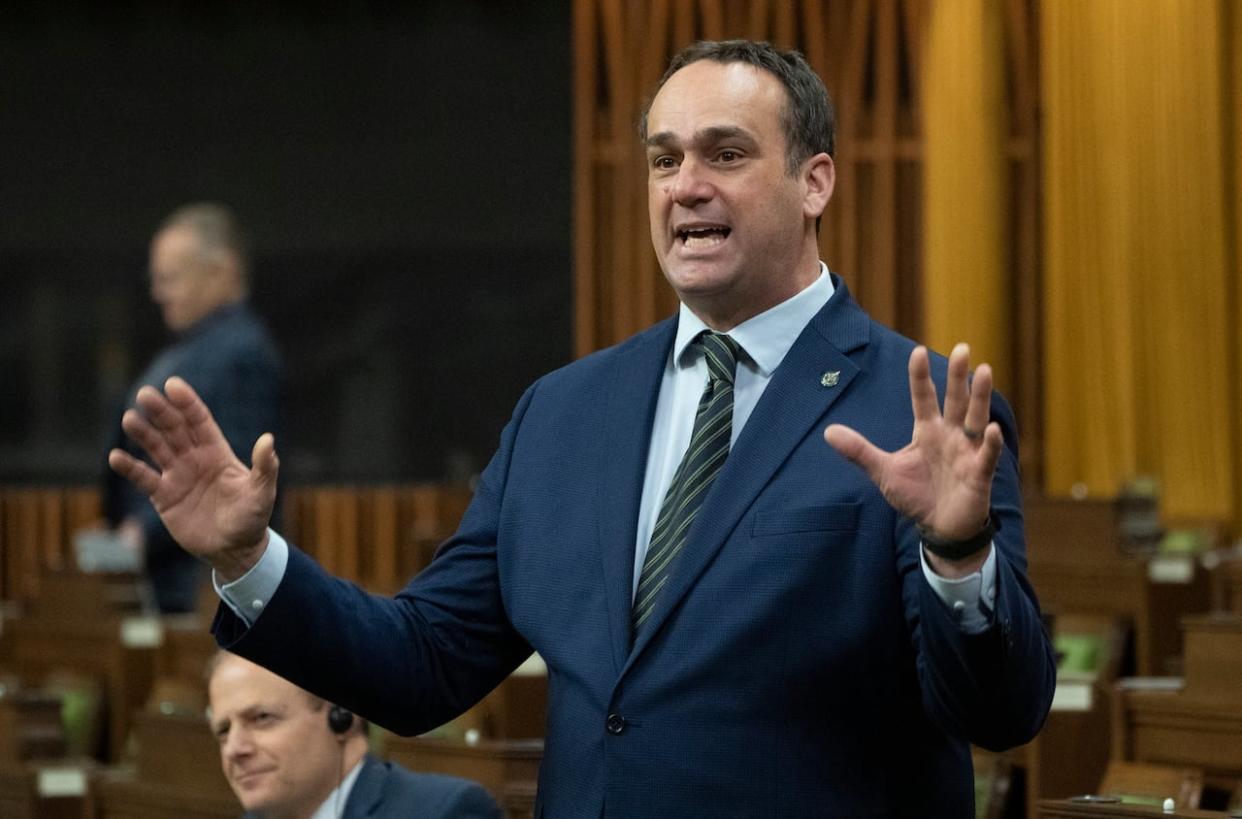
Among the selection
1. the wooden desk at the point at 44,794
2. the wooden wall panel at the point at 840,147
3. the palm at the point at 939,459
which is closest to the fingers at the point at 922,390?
the palm at the point at 939,459

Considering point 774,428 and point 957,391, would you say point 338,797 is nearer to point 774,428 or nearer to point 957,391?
point 774,428

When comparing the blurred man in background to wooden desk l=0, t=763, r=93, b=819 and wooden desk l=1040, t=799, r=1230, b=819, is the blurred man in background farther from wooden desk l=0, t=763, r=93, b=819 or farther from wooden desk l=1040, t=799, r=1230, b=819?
wooden desk l=1040, t=799, r=1230, b=819

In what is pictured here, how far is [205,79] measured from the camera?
8.96 m

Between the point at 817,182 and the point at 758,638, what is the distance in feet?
1.45

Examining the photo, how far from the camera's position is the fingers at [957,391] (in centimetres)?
133

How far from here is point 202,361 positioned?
4.41 meters

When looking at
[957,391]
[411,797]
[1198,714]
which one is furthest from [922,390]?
[1198,714]

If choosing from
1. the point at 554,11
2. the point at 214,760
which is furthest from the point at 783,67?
the point at 554,11

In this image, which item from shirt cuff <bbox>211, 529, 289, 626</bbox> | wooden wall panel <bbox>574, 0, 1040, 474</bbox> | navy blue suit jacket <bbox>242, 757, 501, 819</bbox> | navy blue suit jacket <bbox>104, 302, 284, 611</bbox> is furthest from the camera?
wooden wall panel <bbox>574, 0, 1040, 474</bbox>

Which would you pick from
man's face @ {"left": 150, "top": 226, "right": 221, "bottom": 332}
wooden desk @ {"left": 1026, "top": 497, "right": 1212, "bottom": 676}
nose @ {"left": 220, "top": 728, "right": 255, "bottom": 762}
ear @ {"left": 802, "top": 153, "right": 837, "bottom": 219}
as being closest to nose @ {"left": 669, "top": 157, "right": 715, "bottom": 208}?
ear @ {"left": 802, "top": 153, "right": 837, "bottom": 219}

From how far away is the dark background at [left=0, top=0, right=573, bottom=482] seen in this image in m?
8.91

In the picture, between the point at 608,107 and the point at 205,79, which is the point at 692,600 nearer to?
the point at 608,107

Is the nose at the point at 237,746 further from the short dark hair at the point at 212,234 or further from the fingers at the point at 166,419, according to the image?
the short dark hair at the point at 212,234

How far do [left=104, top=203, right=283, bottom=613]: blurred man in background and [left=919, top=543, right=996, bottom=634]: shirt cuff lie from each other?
297 centimetres
